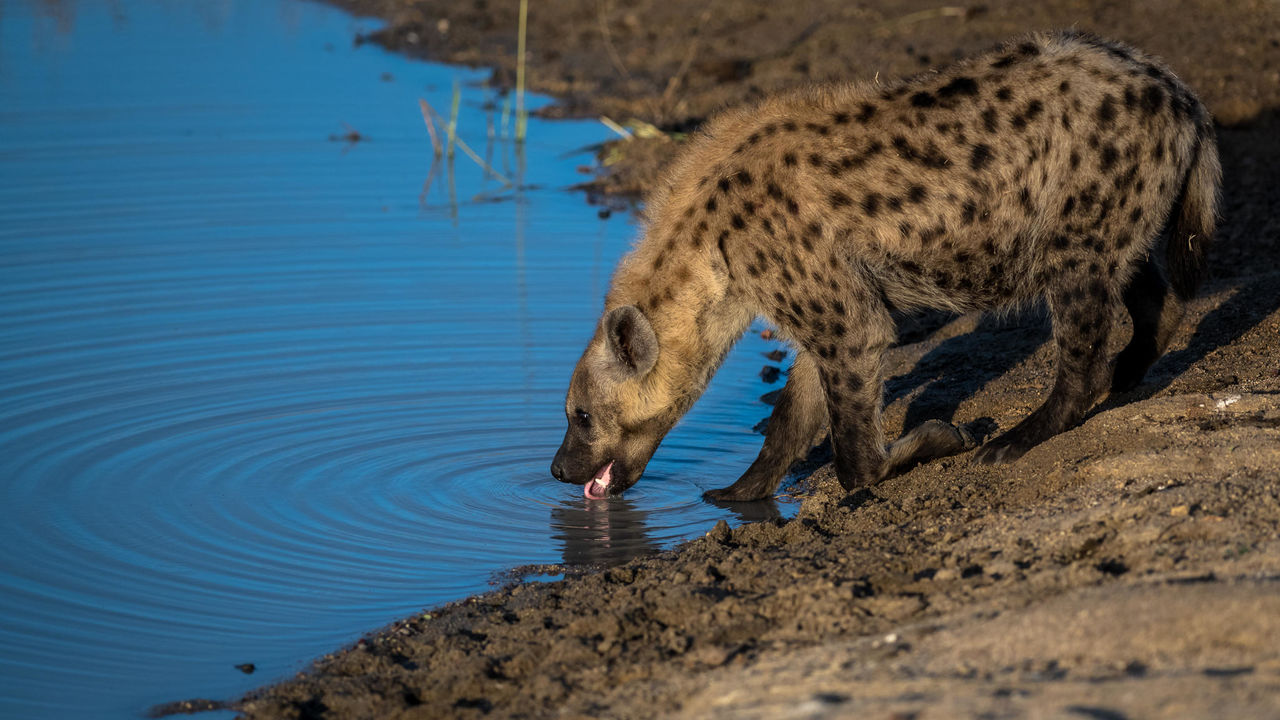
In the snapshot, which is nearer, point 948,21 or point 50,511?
point 50,511

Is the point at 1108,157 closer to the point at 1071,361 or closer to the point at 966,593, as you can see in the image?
the point at 1071,361

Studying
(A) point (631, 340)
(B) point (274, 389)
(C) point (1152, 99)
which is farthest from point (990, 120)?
(B) point (274, 389)

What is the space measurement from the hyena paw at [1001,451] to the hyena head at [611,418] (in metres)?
0.98

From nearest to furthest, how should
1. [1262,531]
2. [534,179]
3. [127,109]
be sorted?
[1262,531], [534,179], [127,109]

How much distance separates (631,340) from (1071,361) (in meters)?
1.35

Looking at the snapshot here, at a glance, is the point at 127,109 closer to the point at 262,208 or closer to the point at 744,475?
the point at 262,208

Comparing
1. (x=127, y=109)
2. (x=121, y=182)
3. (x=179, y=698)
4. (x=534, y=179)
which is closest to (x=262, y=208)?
(x=121, y=182)

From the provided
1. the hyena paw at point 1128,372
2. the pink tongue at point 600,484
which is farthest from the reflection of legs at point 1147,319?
the pink tongue at point 600,484

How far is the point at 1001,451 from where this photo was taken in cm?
466

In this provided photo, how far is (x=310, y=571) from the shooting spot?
440cm

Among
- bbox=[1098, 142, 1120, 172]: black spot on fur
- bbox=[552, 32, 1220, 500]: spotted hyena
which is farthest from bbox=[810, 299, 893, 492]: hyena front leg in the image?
bbox=[1098, 142, 1120, 172]: black spot on fur

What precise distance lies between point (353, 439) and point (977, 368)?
2.41 meters

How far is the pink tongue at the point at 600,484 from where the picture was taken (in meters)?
4.95

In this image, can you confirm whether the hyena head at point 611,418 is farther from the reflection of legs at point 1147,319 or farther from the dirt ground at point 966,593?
the reflection of legs at point 1147,319
